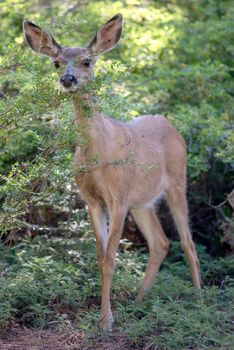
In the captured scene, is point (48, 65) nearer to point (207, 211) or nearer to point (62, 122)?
point (62, 122)

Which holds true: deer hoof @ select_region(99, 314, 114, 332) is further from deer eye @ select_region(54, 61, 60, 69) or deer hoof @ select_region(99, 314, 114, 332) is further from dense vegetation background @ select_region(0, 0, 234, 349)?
deer eye @ select_region(54, 61, 60, 69)

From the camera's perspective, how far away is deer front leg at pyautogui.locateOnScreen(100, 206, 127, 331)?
8.15m

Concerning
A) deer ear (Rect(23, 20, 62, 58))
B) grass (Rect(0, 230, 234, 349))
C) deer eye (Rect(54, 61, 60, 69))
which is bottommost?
grass (Rect(0, 230, 234, 349))

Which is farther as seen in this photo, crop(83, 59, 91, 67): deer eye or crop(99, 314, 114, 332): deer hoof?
crop(83, 59, 91, 67): deer eye

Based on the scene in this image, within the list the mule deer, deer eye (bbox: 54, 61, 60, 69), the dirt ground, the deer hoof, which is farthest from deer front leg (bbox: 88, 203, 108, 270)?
deer eye (bbox: 54, 61, 60, 69)

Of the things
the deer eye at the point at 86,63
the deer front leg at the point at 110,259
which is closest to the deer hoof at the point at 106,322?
the deer front leg at the point at 110,259

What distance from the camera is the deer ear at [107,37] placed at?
8.52 metres

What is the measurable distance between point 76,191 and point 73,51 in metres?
1.97

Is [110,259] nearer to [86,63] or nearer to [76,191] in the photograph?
[76,191]

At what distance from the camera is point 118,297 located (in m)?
8.84

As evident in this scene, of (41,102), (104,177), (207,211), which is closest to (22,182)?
(41,102)

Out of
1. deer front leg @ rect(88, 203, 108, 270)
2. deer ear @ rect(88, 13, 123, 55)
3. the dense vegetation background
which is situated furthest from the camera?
deer front leg @ rect(88, 203, 108, 270)

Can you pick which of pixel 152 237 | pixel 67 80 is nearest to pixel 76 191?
pixel 152 237

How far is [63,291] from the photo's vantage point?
8391mm
